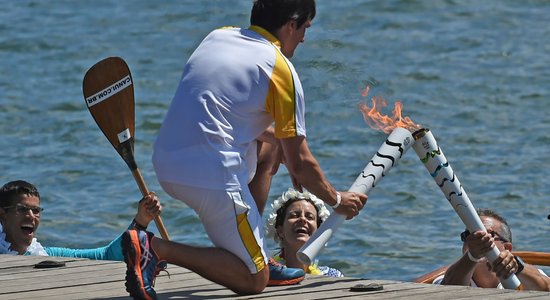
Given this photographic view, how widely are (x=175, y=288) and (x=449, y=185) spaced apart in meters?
1.40

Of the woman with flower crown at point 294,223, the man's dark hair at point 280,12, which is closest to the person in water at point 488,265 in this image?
the woman with flower crown at point 294,223

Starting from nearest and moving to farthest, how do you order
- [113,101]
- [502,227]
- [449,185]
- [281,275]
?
[281,275] → [449,185] → [113,101] → [502,227]

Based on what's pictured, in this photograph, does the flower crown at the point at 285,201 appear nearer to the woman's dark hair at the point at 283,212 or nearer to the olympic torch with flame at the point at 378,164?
the woman's dark hair at the point at 283,212

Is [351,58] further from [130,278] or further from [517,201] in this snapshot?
[130,278]

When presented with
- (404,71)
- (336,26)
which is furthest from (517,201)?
(336,26)

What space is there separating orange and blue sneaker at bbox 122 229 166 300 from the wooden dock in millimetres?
291

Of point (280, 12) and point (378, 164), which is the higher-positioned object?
point (280, 12)

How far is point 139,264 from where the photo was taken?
5.77m

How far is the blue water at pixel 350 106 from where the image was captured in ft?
37.7

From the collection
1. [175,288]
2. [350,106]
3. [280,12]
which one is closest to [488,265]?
[175,288]

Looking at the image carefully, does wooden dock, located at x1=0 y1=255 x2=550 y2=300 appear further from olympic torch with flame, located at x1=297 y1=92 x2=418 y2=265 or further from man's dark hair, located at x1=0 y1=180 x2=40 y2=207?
man's dark hair, located at x1=0 y1=180 x2=40 y2=207

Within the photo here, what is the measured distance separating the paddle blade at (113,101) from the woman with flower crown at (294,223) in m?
1.22

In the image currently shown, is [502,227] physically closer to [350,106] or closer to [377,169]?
[377,169]

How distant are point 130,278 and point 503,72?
33.5ft
